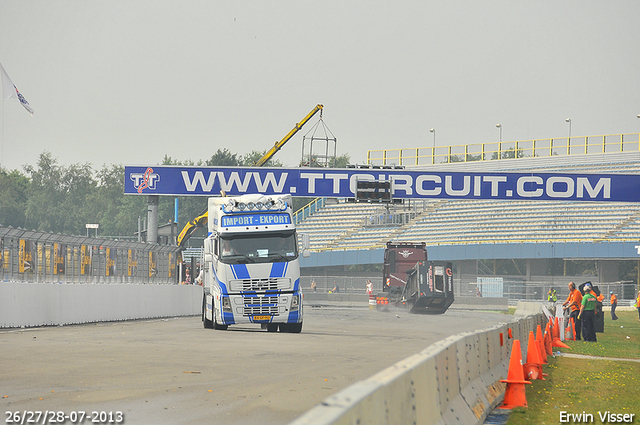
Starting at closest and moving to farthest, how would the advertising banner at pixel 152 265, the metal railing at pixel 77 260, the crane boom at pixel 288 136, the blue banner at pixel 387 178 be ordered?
the metal railing at pixel 77 260, the advertising banner at pixel 152 265, the blue banner at pixel 387 178, the crane boom at pixel 288 136

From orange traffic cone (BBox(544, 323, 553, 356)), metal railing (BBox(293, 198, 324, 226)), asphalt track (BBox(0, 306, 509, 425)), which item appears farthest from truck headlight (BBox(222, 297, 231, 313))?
metal railing (BBox(293, 198, 324, 226))

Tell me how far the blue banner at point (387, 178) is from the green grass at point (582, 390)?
72.3 feet

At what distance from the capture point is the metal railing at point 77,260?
21469mm

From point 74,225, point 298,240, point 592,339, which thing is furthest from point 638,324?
point 74,225

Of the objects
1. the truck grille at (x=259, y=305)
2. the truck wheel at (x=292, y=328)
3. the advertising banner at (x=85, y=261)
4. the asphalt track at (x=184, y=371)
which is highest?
the advertising banner at (x=85, y=261)

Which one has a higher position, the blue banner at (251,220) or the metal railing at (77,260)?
the blue banner at (251,220)

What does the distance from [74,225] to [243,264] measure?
116163 mm

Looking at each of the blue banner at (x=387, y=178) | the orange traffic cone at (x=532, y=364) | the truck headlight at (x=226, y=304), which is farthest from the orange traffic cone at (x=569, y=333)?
the blue banner at (x=387, y=178)

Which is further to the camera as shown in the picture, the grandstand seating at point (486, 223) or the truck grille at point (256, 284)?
the grandstand seating at point (486, 223)

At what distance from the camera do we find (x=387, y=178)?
40438 millimetres

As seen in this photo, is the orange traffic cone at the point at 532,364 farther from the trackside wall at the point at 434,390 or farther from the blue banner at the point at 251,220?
the blue banner at the point at 251,220

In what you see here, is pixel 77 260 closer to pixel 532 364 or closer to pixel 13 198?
pixel 532 364

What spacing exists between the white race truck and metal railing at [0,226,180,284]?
492 cm

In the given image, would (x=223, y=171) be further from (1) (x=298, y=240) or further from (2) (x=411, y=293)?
(1) (x=298, y=240)
